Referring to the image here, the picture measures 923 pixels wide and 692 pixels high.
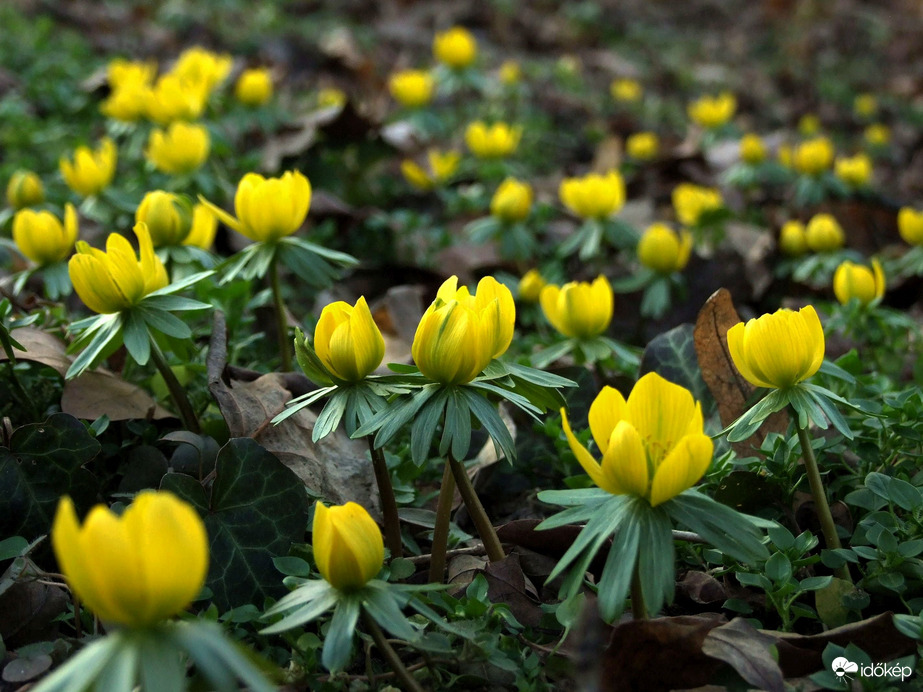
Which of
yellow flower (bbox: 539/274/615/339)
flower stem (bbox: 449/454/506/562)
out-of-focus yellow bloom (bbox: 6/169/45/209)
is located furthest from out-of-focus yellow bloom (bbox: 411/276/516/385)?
out-of-focus yellow bloom (bbox: 6/169/45/209)

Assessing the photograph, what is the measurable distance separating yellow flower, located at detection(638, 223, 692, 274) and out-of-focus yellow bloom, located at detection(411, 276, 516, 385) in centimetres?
134

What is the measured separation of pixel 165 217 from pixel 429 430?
3.02 ft

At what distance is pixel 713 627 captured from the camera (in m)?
1.27

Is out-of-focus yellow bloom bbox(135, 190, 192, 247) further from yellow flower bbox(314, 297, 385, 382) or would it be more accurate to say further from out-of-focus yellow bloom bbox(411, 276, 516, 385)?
out-of-focus yellow bloom bbox(411, 276, 516, 385)

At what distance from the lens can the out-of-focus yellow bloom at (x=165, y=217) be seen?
1.81m

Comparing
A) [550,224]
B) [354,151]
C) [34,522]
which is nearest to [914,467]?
[34,522]

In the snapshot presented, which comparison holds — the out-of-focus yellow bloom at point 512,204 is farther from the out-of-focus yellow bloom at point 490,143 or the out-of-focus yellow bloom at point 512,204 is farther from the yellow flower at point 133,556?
the yellow flower at point 133,556

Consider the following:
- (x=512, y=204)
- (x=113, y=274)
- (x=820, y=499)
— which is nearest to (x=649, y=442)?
(x=820, y=499)

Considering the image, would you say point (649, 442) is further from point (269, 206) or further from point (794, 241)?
point (794, 241)

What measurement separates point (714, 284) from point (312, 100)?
254 cm

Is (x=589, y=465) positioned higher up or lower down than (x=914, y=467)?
higher up

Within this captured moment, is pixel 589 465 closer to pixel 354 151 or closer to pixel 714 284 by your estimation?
pixel 714 284

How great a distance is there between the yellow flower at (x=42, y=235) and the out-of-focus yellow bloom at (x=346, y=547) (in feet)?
3.70

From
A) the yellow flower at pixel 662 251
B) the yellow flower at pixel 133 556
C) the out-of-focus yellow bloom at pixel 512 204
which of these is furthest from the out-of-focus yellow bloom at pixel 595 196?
the yellow flower at pixel 133 556
